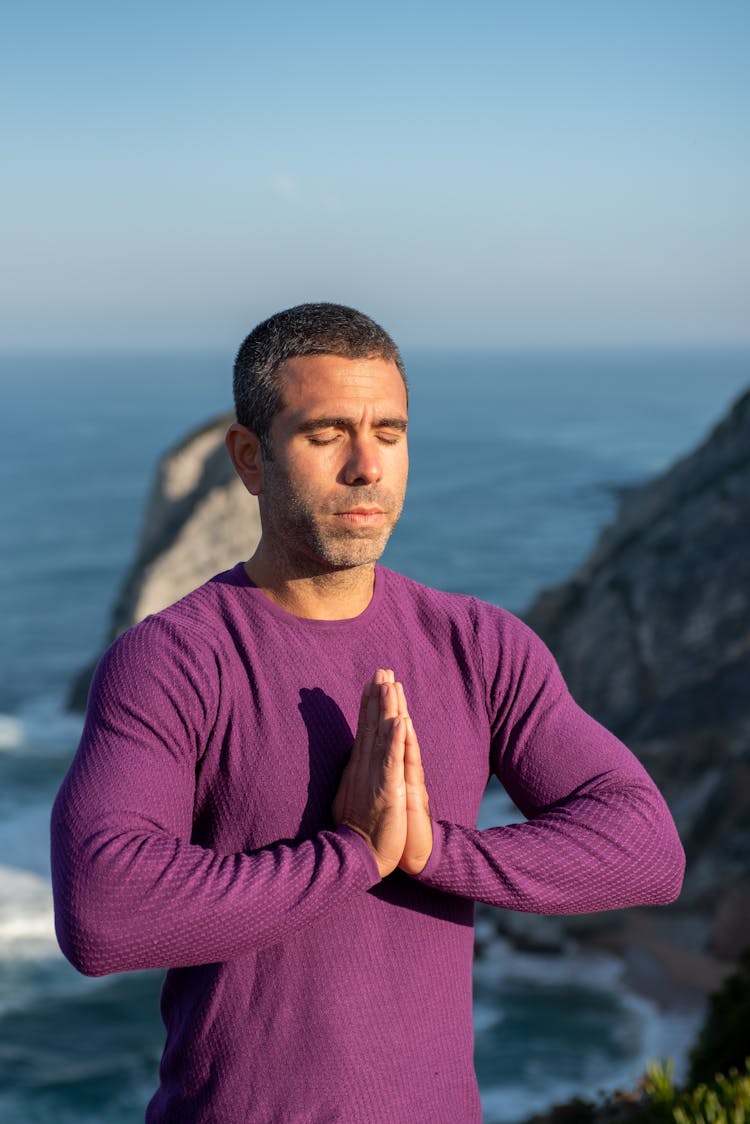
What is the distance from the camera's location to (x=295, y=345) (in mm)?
2875

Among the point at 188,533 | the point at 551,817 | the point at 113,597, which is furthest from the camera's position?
the point at 113,597

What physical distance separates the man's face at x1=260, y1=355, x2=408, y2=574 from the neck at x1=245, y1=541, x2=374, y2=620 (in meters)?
0.06

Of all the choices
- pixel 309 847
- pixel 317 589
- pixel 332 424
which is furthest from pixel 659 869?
pixel 332 424

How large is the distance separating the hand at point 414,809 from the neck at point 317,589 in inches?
15.0

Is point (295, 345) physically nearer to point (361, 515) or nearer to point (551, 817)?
point (361, 515)

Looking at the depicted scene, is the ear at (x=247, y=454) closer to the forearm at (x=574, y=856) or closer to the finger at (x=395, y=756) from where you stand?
the finger at (x=395, y=756)

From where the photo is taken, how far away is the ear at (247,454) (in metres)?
3.03

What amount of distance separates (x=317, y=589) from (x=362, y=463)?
1.14 feet

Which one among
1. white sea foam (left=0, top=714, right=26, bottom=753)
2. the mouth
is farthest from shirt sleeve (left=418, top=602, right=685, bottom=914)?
white sea foam (left=0, top=714, right=26, bottom=753)

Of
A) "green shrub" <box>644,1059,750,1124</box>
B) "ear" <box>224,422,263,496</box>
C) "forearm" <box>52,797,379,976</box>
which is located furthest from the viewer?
"green shrub" <box>644,1059,750,1124</box>

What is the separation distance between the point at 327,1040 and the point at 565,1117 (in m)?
6.42

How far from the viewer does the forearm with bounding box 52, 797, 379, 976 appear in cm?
248

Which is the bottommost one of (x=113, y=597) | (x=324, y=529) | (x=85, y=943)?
(x=113, y=597)

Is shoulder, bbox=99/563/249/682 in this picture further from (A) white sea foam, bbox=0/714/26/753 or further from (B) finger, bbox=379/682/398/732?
(A) white sea foam, bbox=0/714/26/753
